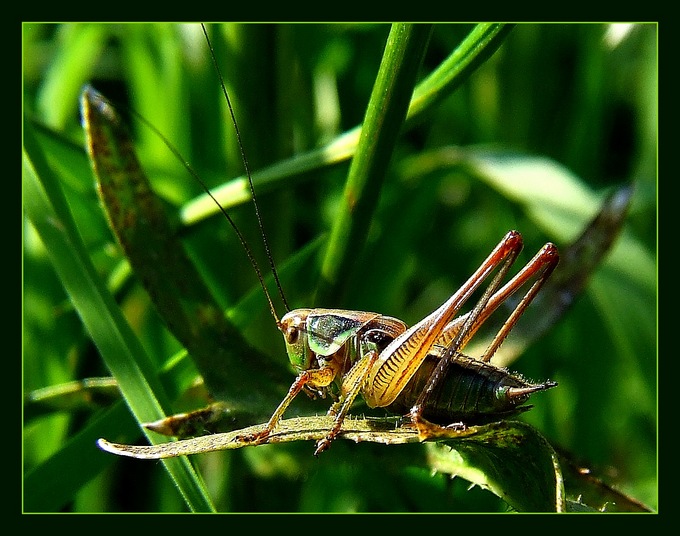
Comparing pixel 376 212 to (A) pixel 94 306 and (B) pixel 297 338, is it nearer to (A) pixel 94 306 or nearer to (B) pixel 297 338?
(B) pixel 297 338

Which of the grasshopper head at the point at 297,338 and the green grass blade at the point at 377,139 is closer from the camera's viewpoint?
the green grass blade at the point at 377,139

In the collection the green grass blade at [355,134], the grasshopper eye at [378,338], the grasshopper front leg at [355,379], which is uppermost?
the green grass blade at [355,134]

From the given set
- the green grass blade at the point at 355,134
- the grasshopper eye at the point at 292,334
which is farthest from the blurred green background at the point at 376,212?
the grasshopper eye at the point at 292,334

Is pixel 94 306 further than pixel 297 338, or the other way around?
pixel 297 338

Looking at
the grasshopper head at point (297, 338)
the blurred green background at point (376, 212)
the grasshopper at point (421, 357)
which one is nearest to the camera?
the grasshopper at point (421, 357)

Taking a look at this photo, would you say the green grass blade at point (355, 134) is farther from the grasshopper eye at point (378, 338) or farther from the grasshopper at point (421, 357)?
the grasshopper eye at point (378, 338)

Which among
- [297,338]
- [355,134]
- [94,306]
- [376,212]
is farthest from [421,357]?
[376,212]

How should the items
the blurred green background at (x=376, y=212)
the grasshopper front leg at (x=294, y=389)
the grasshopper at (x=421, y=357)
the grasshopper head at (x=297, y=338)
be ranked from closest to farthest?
1. the grasshopper front leg at (x=294, y=389)
2. the grasshopper at (x=421, y=357)
3. the grasshopper head at (x=297, y=338)
4. the blurred green background at (x=376, y=212)
